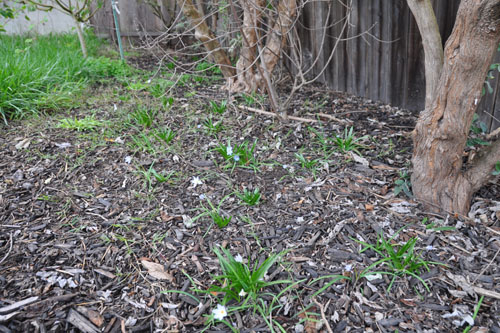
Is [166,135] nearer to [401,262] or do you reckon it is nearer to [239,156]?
[239,156]

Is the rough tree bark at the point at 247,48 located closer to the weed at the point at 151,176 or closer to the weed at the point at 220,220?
the weed at the point at 151,176

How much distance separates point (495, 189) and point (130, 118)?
9.43ft

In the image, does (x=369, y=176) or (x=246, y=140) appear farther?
(x=246, y=140)

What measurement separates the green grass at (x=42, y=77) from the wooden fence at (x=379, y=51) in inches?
56.4

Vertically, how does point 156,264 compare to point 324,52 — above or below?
below

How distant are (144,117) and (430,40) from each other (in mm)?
2304

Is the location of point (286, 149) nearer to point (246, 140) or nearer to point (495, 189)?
point (246, 140)

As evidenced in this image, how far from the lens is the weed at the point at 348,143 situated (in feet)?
9.09

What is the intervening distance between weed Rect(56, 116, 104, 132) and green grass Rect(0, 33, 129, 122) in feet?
1.51

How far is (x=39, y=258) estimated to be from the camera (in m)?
1.98

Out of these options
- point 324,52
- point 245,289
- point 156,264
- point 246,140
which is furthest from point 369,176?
point 324,52

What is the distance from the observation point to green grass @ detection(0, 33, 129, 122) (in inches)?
146

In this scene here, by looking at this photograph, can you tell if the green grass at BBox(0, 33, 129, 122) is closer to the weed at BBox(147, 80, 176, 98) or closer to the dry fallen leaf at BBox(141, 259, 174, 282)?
the weed at BBox(147, 80, 176, 98)

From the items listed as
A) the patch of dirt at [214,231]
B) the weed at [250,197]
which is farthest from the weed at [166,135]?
the weed at [250,197]
